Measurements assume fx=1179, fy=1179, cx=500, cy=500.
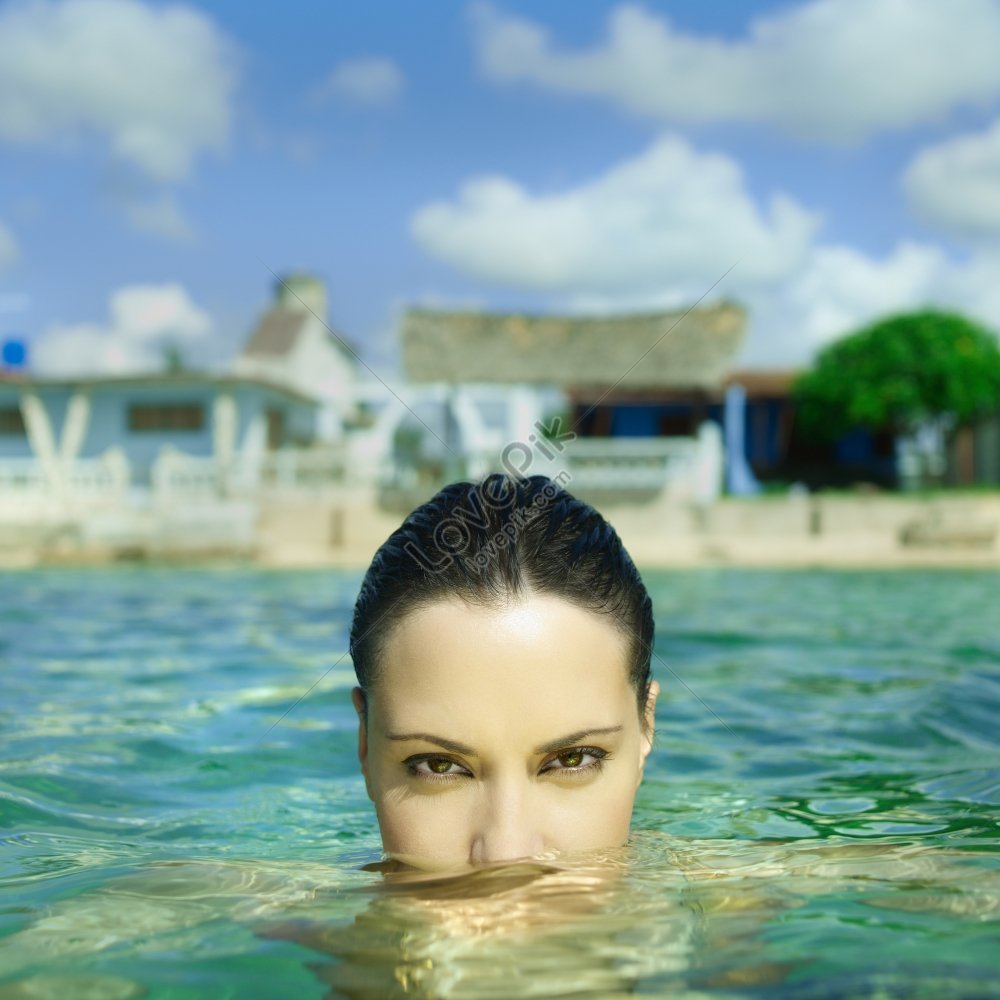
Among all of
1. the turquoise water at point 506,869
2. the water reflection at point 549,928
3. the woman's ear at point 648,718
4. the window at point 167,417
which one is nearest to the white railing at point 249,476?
the window at point 167,417

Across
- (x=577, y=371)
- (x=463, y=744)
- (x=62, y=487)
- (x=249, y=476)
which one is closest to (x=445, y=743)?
(x=463, y=744)

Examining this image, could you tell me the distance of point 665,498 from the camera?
21.6 meters

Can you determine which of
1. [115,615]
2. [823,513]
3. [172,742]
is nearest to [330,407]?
[823,513]

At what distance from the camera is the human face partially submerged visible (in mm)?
2158

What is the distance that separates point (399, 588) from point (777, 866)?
3.21ft

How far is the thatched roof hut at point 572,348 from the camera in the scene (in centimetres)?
2728

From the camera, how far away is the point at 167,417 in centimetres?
2569

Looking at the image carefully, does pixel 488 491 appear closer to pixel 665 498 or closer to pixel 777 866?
pixel 777 866

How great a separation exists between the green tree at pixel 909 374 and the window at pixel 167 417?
43.6 feet

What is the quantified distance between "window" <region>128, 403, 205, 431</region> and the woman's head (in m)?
24.1

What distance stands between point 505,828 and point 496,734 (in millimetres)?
168

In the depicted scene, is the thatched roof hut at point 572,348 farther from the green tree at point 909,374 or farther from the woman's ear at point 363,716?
the woman's ear at point 363,716

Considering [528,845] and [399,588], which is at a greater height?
[399,588]

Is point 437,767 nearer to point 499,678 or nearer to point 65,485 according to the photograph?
point 499,678
